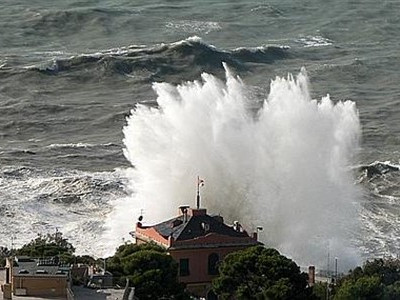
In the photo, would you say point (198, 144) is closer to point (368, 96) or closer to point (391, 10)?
point (368, 96)

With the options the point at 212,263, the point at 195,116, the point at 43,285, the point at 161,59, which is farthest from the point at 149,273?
the point at 161,59

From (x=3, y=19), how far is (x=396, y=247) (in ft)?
216

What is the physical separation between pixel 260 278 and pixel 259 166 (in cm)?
2130

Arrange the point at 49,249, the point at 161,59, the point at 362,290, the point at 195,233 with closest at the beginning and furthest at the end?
the point at 362,290
the point at 49,249
the point at 195,233
the point at 161,59

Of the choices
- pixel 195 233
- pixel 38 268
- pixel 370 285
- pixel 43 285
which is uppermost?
pixel 195 233

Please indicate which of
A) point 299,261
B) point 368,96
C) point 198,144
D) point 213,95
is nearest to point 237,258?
point 299,261

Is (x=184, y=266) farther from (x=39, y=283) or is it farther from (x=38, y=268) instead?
(x=39, y=283)

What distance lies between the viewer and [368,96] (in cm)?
10512

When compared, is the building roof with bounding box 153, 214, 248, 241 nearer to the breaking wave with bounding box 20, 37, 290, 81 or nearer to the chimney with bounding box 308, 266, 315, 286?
the chimney with bounding box 308, 266, 315, 286

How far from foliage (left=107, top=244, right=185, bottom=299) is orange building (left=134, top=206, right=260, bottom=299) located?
142 inches

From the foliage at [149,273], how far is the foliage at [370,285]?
16.7 feet

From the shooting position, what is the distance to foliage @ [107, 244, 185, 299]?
53406mm

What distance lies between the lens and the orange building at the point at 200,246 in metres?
59.7

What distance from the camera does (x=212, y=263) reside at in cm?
6000
